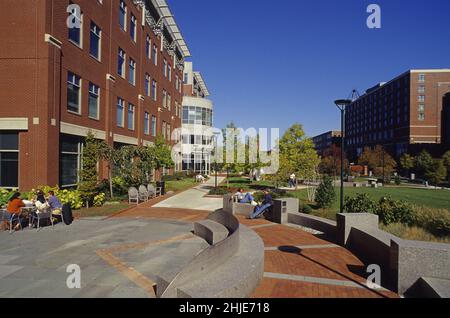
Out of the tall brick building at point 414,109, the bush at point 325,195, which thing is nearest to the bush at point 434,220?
the bush at point 325,195

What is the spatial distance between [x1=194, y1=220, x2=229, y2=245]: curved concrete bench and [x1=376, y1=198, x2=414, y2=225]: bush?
5.80 metres

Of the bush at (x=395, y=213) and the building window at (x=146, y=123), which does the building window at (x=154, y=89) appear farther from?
the bush at (x=395, y=213)

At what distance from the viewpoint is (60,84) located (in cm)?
1741

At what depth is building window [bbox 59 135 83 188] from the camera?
18.2 meters

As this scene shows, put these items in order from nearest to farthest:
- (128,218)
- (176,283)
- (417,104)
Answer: (176,283) → (128,218) → (417,104)

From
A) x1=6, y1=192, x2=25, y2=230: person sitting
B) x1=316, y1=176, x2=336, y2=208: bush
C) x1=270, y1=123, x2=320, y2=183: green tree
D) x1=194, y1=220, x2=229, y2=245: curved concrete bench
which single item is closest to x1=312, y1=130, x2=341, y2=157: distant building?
x1=270, y1=123, x2=320, y2=183: green tree

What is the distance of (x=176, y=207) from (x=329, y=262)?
11.9 metres

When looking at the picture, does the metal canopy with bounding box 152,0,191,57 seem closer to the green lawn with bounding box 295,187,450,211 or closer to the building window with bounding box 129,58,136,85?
the building window with bounding box 129,58,136,85

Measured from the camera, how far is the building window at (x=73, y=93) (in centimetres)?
1855

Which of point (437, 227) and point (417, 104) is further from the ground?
point (417, 104)

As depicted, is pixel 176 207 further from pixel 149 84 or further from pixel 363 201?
pixel 149 84

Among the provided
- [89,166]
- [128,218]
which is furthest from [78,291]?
[89,166]

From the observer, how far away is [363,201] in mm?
11727

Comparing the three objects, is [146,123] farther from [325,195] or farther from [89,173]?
[325,195]
